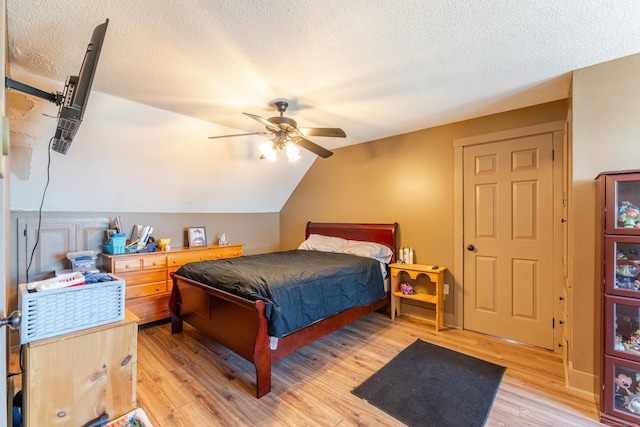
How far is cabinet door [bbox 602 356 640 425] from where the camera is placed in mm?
1861

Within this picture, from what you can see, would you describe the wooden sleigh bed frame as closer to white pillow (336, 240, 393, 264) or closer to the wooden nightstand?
the wooden nightstand

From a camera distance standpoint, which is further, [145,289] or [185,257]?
[185,257]

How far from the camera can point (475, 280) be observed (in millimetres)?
3287

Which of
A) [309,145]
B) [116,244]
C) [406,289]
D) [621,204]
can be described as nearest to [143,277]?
[116,244]

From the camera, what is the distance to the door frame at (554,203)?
9.09ft

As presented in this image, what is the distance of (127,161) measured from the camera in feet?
10.6

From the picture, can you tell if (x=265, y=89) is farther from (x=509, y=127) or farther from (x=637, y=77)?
(x=637, y=77)

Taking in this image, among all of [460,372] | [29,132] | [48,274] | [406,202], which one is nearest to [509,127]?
[406,202]

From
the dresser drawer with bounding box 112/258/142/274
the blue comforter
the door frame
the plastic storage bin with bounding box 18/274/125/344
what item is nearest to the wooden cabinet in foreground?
the plastic storage bin with bounding box 18/274/125/344

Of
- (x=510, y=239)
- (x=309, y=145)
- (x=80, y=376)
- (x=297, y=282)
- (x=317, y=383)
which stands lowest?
(x=317, y=383)

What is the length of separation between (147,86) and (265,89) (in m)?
0.99

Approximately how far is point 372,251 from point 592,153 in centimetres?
231

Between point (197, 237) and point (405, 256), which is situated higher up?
point (197, 237)

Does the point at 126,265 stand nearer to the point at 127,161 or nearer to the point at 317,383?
the point at 127,161
